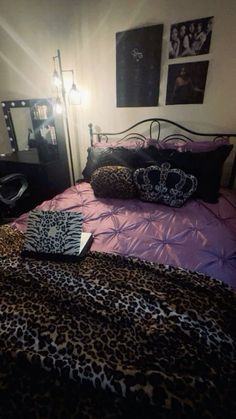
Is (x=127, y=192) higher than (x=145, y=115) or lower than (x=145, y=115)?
lower

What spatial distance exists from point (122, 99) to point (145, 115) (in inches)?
11.4

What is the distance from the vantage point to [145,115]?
2.19m

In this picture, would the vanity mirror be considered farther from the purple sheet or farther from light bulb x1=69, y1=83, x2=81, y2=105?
the purple sheet

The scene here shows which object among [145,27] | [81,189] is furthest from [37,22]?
[81,189]

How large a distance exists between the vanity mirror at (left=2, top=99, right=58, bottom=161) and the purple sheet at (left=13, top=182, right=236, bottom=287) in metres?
1.10

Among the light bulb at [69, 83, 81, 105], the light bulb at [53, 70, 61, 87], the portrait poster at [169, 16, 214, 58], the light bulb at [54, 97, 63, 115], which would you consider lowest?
the light bulb at [54, 97, 63, 115]

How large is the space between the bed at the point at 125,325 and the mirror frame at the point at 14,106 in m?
1.72

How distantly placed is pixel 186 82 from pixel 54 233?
1699mm

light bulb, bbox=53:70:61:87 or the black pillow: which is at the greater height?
light bulb, bbox=53:70:61:87

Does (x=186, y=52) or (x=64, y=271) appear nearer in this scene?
(x=64, y=271)

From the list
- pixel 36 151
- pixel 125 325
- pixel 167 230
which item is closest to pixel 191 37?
pixel 167 230

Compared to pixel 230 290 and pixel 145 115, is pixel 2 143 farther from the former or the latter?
pixel 230 290

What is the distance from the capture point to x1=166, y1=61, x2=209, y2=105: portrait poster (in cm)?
183

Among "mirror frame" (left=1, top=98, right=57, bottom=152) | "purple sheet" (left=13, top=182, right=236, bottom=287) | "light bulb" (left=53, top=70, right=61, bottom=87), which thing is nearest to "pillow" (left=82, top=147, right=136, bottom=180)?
"purple sheet" (left=13, top=182, right=236, bottom=287)
